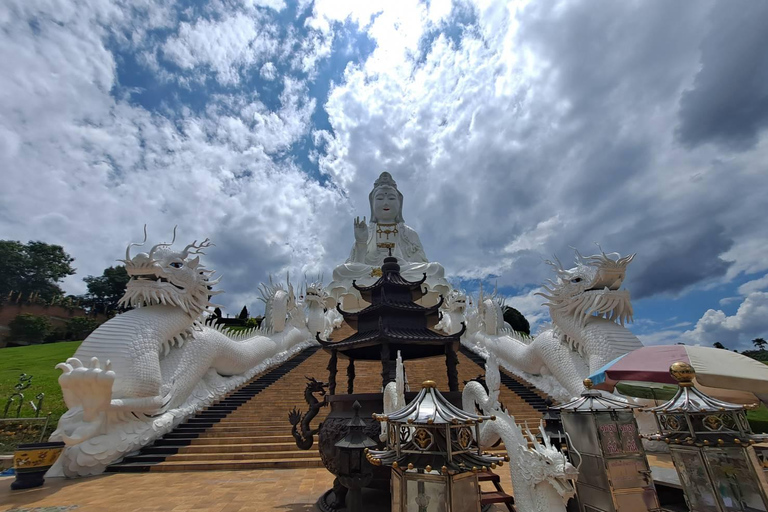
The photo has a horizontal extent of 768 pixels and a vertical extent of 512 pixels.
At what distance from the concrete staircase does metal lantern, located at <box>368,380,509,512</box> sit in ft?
17.4

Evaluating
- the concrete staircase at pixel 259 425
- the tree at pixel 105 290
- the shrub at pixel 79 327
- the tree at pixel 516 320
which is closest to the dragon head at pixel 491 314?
the concrete staircase at pixel 259 425

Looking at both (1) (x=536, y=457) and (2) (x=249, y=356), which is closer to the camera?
(1) (x=536, y=457)

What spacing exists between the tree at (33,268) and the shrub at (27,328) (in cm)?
812

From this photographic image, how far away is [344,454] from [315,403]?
4.68ft

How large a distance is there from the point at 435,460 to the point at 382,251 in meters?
27.5

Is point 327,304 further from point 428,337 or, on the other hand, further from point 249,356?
point 428,337

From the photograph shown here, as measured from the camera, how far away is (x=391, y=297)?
663cm

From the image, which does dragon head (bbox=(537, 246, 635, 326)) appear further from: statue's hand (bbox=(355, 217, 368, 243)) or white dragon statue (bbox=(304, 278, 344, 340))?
statue's hand (bbox=(355, 217, 368, 243))

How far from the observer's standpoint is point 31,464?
624cm

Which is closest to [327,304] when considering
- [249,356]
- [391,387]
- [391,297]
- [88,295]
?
[249,356]

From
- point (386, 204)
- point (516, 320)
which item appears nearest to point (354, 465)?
point (386, 204)

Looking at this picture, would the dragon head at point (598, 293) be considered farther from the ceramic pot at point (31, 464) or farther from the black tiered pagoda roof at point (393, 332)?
the ceramic pot at point (31, 464)

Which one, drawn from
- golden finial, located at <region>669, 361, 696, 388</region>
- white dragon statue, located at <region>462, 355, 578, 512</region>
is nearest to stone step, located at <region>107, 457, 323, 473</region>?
white dragon statue, located at <region>462, 355, 578, 512</region>

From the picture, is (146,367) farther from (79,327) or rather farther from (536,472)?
(79,327)
